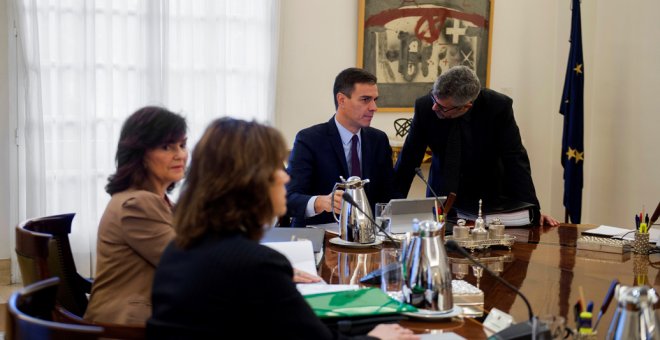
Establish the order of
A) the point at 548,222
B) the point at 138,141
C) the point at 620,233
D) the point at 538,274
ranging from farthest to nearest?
the point at 548,222, the point at 620,233, the point at 538,274, the point at 138,141

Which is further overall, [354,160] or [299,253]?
[354,160]

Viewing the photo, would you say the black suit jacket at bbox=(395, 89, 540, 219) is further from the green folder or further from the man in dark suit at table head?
the green folder

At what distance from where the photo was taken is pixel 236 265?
1.42 metres

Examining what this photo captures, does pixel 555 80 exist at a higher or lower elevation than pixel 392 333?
higher

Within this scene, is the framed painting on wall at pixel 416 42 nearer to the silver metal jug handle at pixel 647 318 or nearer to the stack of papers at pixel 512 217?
the stack of papers at pixel 512 217

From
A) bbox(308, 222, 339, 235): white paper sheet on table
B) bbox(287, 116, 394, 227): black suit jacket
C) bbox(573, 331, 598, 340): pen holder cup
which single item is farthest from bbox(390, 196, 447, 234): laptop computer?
bbox(573, 331, 598, 340): pen holder cup

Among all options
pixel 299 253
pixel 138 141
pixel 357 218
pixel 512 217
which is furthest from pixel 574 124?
pixel 138 141

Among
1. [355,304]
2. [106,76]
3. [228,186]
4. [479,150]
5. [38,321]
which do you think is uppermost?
[106,76]

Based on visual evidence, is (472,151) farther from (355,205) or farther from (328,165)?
(355,205)

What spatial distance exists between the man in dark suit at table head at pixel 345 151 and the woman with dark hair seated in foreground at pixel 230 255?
1.81 m

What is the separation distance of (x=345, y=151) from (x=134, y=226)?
167 cm

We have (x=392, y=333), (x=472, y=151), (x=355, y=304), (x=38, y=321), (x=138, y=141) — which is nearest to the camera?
(x=38, y=321)

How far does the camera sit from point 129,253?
6.81ft

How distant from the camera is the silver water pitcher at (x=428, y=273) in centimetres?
186
